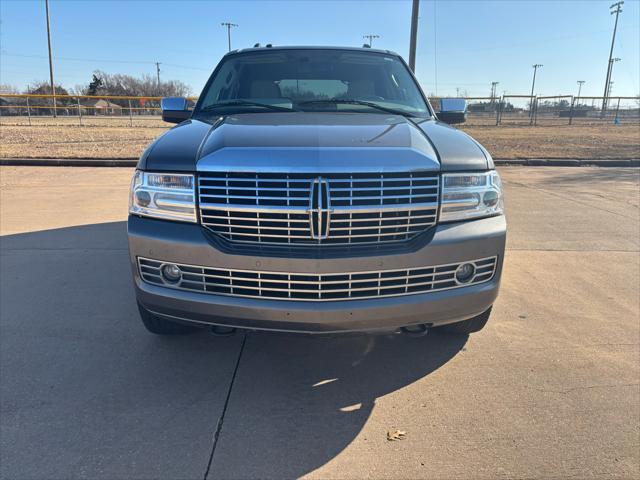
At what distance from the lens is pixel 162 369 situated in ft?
9.32

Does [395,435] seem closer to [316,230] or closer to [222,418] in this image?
[222,418]

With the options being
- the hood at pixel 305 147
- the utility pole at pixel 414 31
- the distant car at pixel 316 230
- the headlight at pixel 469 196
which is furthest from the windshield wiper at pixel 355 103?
the utility pole at pixel 414 31

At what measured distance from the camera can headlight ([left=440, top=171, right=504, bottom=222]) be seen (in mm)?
2438

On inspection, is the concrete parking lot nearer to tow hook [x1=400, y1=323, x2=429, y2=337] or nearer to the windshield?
tow hook [x1=400, y1=323, x2=429, y2=337]

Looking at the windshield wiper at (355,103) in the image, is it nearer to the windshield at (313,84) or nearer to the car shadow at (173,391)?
A: the windshield at (313,84)

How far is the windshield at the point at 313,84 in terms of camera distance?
3.57 meters

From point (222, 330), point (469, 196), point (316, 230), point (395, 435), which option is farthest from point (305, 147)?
point (395, 435)

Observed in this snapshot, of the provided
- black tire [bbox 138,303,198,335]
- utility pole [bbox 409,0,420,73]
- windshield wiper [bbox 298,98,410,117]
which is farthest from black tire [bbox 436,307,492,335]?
utility pole [bbox 409,0,420,73]

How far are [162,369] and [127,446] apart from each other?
672 mm

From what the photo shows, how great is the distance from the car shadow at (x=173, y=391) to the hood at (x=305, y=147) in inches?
34.4

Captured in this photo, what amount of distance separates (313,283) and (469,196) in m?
0.96

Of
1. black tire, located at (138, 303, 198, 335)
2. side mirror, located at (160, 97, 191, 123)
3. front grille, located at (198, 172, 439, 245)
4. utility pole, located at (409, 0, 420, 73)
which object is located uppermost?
utility pole, located at (409, 0, 420, 73)

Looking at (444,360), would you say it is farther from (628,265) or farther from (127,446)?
(628,265)

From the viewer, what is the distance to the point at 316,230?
2279 millimetres
